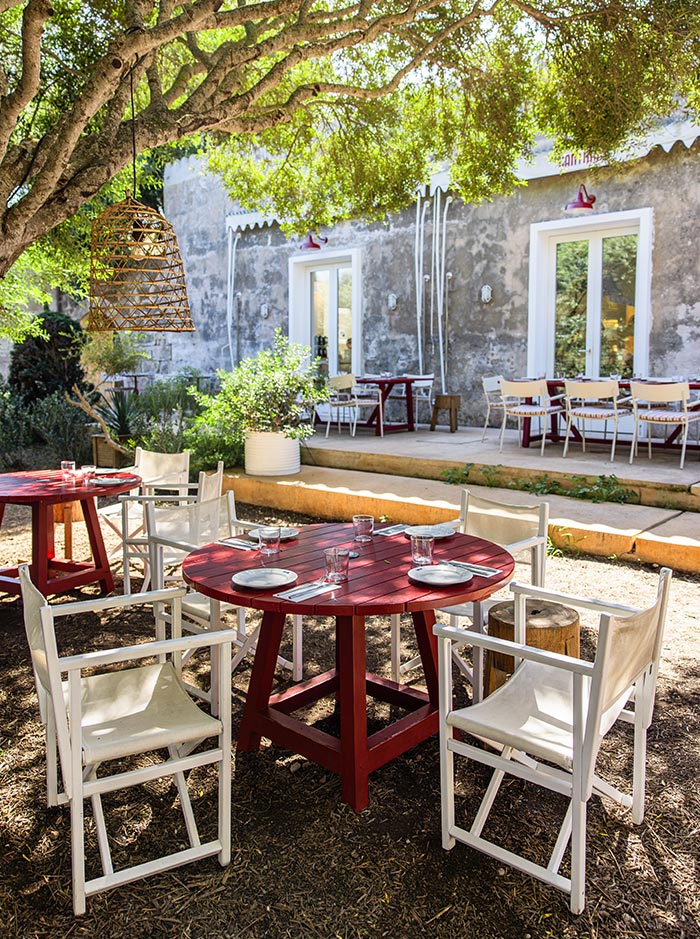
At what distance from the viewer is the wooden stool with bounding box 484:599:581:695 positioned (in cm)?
276

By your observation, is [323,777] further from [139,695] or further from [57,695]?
[57,695]

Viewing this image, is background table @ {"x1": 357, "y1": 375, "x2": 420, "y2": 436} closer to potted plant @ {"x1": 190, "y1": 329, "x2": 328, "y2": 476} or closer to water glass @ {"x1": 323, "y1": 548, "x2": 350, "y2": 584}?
potted plant @ {"x1": 190, "y1": 329, "x2": 328, "y2": 476}

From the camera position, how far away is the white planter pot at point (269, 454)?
753 centimetres

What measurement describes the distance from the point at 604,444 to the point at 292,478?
3566mm

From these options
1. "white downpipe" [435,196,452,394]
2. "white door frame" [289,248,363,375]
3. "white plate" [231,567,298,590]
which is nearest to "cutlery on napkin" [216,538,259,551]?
"white plate" [231,567,298,590]

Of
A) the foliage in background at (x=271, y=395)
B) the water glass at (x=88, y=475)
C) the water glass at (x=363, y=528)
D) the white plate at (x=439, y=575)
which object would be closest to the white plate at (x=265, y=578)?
the white plate at (x=439, y=575)

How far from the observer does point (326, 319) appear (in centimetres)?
1195

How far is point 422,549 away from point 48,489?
2.64 meters

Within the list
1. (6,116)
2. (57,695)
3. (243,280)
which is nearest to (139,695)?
(57,695)

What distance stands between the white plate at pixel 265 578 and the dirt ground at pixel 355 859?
0.71m

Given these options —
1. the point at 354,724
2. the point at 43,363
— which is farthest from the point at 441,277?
the point at 354,724

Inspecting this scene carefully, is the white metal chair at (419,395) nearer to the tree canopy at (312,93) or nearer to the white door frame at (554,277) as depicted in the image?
the white door frame at (554,277)

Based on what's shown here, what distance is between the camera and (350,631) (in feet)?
8.38

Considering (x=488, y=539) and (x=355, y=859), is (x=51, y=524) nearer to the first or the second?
(x=488, y=539)
